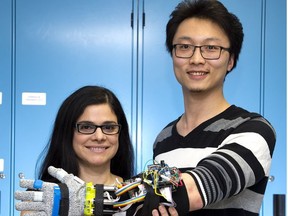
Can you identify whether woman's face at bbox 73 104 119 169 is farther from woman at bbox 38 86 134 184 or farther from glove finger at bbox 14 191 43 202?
glove finger at bbox 14 191 43 202

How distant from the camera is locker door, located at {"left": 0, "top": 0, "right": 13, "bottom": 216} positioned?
8.48ft

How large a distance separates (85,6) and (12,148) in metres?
1.03

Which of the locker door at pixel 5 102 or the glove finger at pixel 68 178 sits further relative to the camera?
the locker door at pixel 5 102

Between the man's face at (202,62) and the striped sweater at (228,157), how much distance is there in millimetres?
120

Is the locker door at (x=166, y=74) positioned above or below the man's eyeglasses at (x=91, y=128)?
above

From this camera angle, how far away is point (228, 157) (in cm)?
102

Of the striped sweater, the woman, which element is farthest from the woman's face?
the striped sweater

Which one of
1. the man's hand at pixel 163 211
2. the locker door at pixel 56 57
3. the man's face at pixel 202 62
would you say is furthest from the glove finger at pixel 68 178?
the locker door at pixel 56 57

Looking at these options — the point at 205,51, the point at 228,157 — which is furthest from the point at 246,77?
the point at 228,157

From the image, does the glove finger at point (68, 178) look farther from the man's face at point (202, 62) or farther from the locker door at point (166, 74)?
the locker door at point (166, 74)

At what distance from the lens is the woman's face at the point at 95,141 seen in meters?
1.45

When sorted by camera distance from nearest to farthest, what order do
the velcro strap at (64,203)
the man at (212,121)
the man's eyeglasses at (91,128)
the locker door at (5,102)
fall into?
the velcro strap at (64,203)
the man at (212,121)
the man's eyeglasses at (91,128)
the locker door at (5,102)

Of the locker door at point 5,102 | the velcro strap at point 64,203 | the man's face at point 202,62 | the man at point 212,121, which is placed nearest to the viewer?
the velcro strap at point 64,203

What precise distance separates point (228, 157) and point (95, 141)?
58 cm
